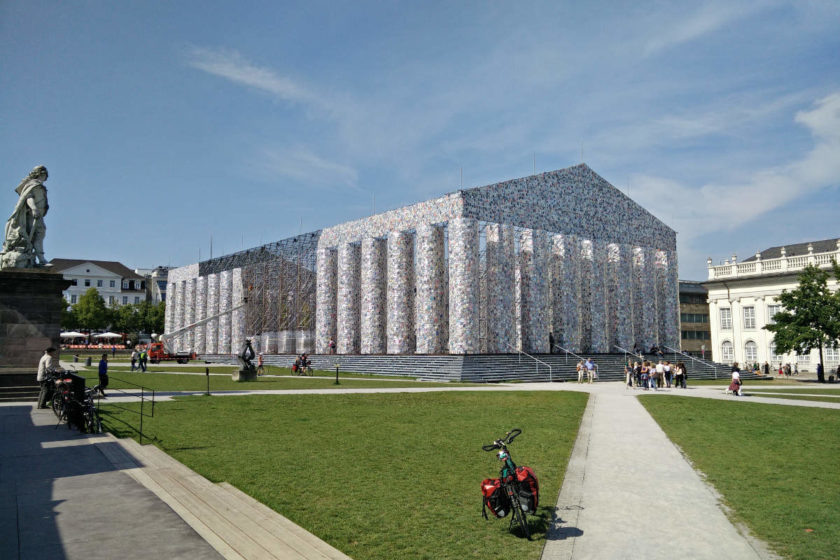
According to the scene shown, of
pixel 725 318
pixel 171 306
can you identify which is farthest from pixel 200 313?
pixel 725 318

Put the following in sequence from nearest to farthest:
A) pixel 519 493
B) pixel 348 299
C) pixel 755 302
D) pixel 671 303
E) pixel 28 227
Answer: pixel 519 493 → pixel 28 227 → pixel 348 299 → pixel 671 303 → pixel 755 302

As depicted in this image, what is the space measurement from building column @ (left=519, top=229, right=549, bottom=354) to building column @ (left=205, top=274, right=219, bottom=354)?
40.5 meters

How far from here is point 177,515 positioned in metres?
6.59

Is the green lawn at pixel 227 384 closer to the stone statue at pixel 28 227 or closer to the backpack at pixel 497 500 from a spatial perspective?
the stone statue at pixel 28 227

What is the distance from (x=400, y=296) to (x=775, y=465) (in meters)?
34.0

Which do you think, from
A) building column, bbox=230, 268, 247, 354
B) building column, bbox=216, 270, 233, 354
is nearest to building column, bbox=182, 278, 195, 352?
building column, bbox=216, 270, 233, 354

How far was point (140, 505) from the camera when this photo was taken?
6.96 metres

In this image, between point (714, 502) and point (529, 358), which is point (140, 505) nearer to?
point (714, 502)

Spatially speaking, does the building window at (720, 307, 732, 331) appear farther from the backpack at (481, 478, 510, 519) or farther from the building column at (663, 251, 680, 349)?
the backpack at (481, 478, 510, 519)

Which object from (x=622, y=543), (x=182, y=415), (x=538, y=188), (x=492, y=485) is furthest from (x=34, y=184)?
(x=538, y=188)

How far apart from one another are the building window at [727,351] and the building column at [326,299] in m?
43.3

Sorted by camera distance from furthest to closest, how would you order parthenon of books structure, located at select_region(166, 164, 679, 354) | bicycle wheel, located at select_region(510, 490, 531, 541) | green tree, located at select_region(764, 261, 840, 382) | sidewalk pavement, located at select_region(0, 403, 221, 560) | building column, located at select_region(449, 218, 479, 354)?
1. green tree, located at select_region(764, 261, 840, 382)
2. parthenon of books structure, located at select_region(166, 164, 679, 354)
3. building column, located at select_region(449, 218, 479, 354)
4. bicycle wheel, located at select_region(510, 490, 531, 541)
5. sidewalk pavement, located at select_region(0, 403, 221, 560)

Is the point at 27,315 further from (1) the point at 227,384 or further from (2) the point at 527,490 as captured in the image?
(2) the point at 527,490

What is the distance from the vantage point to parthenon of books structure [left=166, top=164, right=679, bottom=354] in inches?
1596
